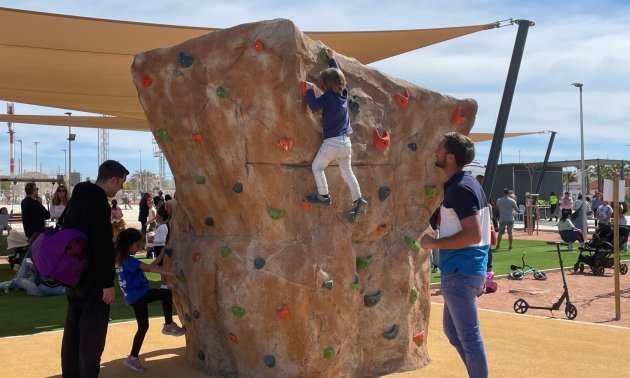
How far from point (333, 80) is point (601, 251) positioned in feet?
30.3

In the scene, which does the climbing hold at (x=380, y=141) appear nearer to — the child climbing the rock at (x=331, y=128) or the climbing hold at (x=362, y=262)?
the child climbing the rock at (x=331, y=128)

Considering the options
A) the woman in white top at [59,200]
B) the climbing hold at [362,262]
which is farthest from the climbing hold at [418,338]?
the woman in white top at [59,200]

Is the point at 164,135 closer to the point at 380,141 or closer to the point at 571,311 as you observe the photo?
the point at 380,141

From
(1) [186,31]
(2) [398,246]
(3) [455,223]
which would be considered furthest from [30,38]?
(3) [455,223]

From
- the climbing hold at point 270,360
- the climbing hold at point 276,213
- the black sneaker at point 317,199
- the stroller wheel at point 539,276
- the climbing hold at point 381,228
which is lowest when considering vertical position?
the stroller wheel at point 539,276

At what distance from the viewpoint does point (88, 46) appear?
28.1 ft

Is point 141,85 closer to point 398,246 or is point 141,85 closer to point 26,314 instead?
point 398,246

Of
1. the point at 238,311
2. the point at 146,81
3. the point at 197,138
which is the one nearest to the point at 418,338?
the point at 238,311

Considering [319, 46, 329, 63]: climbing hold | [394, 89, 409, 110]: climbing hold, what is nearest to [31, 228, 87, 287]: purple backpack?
[319, 46, 329, 63]: climbing hold

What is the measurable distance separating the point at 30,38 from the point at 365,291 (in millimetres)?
5426

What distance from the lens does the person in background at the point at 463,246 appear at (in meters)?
3.74

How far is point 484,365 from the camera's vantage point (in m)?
3.74

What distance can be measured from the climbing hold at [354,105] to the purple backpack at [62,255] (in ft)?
7.20

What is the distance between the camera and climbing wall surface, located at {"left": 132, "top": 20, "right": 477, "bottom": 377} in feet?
15.6
